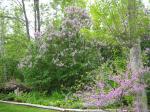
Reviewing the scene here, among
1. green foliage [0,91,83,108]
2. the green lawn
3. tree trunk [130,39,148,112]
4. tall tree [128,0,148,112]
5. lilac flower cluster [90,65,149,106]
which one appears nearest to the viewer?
lilac flower cluster [90,65,149,106]

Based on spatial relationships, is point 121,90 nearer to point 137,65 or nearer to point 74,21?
point 137,65

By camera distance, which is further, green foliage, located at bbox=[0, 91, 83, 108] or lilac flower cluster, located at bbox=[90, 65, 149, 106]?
green foliage, located at bbox=[0, 91, 83, 108]

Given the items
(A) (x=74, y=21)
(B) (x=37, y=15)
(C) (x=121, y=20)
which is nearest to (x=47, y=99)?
(A) (x=74, y=21)

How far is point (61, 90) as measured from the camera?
51.2 ft

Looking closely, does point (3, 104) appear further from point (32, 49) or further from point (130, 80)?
point (130, 80)

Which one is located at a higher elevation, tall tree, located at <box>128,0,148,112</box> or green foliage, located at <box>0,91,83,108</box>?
tall tree, located at <box>128,0,148,112</box>

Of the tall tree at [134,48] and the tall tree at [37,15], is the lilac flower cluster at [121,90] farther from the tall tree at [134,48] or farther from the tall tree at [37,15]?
the tall tree at [37,15]

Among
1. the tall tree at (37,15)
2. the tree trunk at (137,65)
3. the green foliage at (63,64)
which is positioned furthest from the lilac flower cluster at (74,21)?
the tree trunk at (137,65)

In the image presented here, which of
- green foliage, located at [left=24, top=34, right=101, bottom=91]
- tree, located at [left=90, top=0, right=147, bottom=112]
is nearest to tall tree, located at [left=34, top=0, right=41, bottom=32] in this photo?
green foliage, located at [left=24, top=34, right=101, bottom=91]

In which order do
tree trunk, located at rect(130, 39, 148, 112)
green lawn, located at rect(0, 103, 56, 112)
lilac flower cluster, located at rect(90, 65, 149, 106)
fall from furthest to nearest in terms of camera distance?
green lawn, located at rect(0, 103, 56, 112) → tree trunk, located at rect(130, 39, 148, 112) → lilac flower cluster, located at rect(90, 65, 149, 106)

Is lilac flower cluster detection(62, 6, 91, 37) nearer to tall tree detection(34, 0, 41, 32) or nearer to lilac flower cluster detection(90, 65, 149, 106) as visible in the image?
tall tree detection(34, 0, 41, 32)

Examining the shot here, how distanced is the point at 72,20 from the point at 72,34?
27.0 inches

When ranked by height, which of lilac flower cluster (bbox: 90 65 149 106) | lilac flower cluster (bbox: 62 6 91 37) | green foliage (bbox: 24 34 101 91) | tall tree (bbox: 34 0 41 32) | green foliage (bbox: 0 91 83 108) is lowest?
green foliage (bbox: 0 91 83 108)

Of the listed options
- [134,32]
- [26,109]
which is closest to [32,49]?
[26,109]
